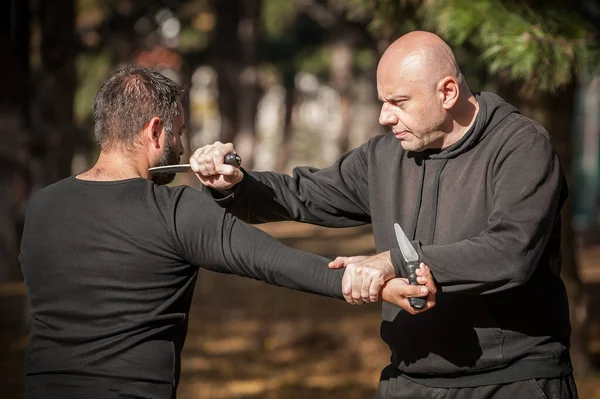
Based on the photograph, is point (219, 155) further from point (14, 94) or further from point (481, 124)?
point (14, 94)

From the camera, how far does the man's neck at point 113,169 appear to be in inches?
132

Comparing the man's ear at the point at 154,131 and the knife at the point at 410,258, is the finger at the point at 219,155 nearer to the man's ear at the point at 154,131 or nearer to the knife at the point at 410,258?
the man's ear at the point at 154,131

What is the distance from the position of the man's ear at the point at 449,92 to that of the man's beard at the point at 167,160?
1.05 m

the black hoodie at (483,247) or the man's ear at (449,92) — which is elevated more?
the man's ear at (449,92)

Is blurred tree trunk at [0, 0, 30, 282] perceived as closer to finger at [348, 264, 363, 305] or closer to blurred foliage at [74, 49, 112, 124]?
finger at [348, 264, 363, 305]

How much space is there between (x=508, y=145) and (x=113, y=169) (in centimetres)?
146

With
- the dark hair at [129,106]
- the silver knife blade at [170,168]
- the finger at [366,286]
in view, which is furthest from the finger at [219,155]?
the finger at [366,286]

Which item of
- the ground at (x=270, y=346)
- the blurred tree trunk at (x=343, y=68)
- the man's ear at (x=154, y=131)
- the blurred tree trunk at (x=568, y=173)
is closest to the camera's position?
the man's ear at (x=154, y=131)

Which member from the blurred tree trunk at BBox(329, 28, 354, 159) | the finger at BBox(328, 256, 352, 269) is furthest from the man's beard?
the blurred tree trunk at BBox(329, 28, 354, 159)

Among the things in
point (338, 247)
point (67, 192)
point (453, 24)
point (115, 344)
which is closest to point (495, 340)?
point (115, 344)

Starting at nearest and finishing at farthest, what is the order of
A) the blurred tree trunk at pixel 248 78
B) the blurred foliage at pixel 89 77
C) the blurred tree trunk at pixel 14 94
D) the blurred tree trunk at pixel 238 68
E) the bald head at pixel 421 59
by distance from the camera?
the bald head at pixel 421 59, the blurred tree trunk at pixel 14 94, the blurred foliage at pixel 89 77, the blurred tree trunk at pixel 238 68, the blurred tree trunk at pixel 248 78

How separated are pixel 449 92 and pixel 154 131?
114cm

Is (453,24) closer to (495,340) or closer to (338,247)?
(495,340)

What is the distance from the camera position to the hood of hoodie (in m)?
3.69
